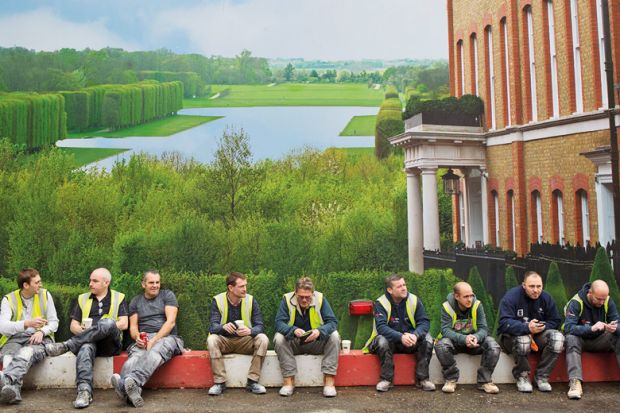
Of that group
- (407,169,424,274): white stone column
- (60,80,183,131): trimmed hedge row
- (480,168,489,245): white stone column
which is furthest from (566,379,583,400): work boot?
(60,80,183,131): trimmed hedge row

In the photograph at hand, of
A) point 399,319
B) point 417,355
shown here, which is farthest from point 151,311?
point 417,355

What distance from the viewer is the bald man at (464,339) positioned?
418 centimetres

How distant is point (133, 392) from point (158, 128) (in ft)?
20.4

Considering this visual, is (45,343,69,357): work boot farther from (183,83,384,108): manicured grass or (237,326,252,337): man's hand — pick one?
(183,83,384,108): manicured grass

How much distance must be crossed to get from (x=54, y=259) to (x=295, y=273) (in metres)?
3.25

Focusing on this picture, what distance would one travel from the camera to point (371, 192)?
30.2ft

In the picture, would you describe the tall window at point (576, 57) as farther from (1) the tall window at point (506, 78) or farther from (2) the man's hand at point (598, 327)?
(2) the man's hand at point (598, 327)

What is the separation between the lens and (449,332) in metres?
4.25

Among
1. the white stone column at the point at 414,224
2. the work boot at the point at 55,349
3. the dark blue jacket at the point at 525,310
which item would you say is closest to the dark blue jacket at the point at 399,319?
the dark blue jacket at the point at 525,310

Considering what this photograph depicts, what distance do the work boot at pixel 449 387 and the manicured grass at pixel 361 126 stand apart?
5.68 meters

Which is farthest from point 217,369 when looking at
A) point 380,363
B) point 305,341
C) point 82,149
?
point 82,149

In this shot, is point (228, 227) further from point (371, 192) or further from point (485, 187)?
point (485, 187)

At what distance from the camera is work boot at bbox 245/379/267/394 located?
422cm

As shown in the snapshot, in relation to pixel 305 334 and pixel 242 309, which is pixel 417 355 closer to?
pixel 305 334
